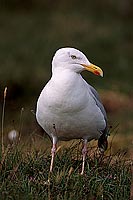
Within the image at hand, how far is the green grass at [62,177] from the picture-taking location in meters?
5.12

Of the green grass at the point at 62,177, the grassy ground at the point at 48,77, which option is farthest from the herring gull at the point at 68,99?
the grassy ground at the point at 48,77

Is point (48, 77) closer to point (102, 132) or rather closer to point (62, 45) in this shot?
point (62, 45)

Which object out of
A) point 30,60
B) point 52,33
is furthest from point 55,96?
point 52,33

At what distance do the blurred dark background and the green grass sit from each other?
175 inches

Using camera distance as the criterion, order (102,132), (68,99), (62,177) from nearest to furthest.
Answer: (62,177) → (68,99) → (102,132)

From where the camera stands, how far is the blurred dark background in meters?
12.1

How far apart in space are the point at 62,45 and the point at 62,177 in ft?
32.9

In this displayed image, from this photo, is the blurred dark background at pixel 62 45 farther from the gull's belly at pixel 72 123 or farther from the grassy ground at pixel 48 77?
the gull's belly at pixel 72 123

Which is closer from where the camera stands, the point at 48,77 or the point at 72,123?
the point at 72,123

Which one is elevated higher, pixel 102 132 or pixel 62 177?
pixel 102 132

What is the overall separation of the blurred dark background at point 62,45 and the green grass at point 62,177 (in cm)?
445

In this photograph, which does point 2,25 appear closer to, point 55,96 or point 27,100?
point 27,100

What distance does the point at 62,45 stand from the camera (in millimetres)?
15219

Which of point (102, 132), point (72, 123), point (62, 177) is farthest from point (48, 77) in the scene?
point (62, 177)
